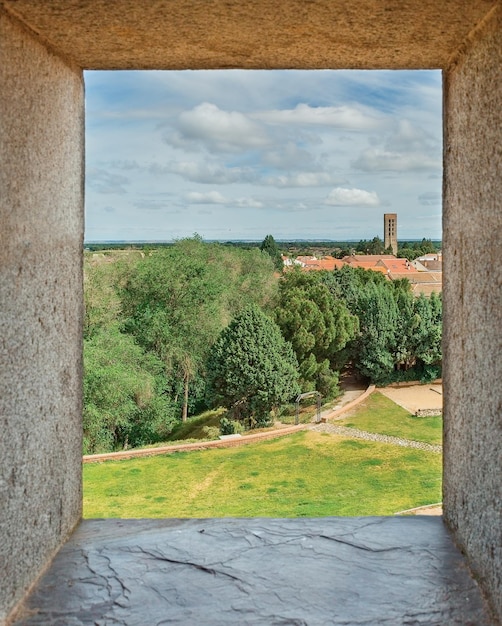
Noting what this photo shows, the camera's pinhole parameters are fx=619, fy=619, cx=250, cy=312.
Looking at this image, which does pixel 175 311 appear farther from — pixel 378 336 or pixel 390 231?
pixel 390 231

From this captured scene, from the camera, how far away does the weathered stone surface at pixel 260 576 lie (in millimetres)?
1063

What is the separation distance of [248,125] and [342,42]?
85.9 ft

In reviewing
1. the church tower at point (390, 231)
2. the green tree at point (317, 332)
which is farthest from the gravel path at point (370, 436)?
the church tower at point (390, 231)

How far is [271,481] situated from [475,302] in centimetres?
1254

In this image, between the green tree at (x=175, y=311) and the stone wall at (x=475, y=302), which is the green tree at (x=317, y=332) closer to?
the green tree at (x=175, y=311)

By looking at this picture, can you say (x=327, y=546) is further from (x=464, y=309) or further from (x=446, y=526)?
(x=464, y=309)

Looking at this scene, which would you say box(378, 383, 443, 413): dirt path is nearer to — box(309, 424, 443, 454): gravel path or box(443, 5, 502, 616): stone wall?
box(309, 424, 443, 454): gravel path

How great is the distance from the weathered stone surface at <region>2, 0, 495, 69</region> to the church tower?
48.2 metres

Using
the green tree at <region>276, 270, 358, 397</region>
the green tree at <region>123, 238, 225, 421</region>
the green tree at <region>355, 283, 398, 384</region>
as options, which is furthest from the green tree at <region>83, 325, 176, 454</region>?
the green tree at <region>355, 283, 398, 384</region>

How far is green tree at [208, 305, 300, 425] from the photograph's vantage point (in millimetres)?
15852

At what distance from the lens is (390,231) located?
5006 cm

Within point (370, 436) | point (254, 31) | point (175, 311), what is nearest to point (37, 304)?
point (254, 31)

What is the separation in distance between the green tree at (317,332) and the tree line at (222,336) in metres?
0.04

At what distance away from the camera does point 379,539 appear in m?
1.31
